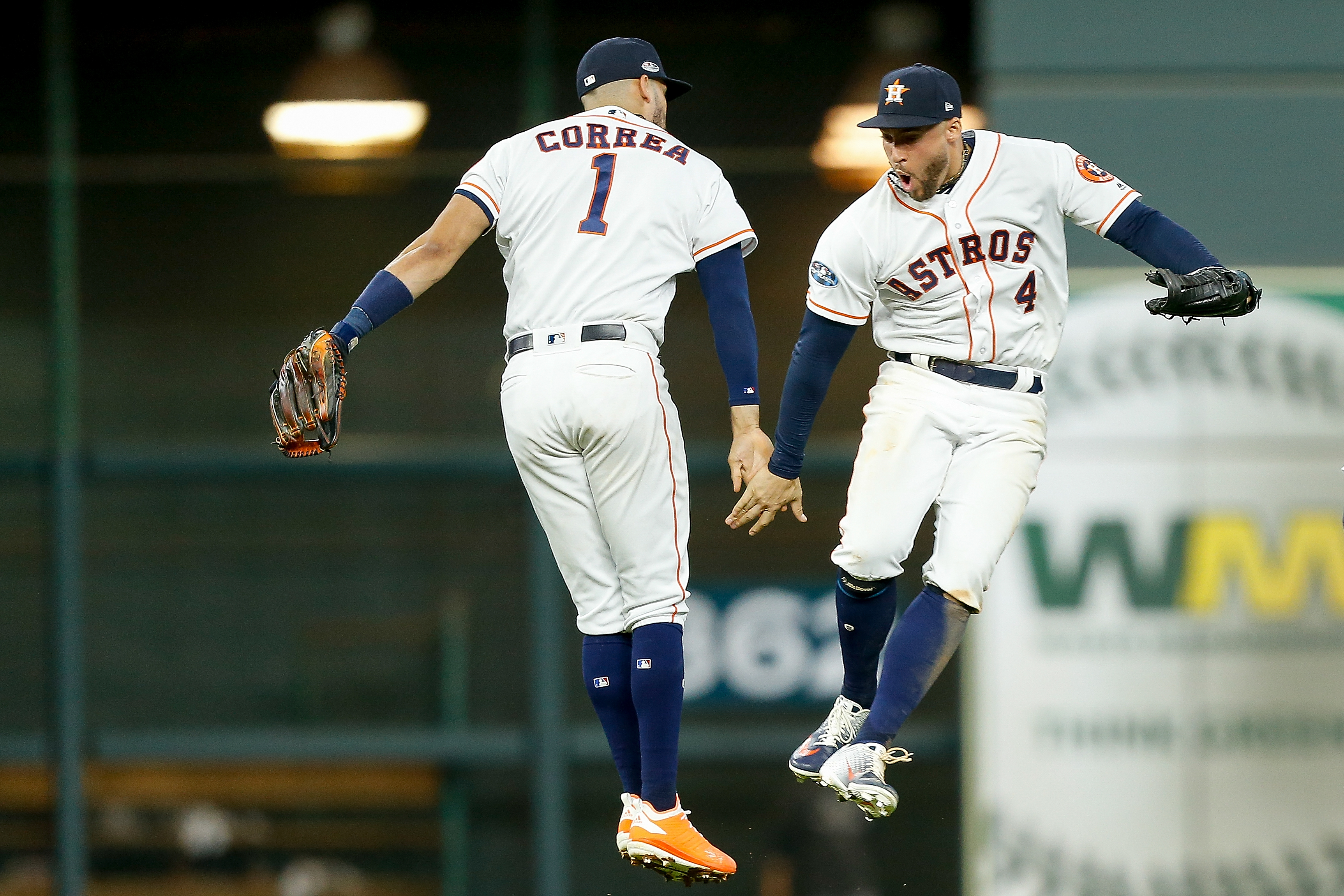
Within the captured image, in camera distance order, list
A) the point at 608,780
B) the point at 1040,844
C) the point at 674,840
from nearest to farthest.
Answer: the point at 674,840
the point at 1040,844
the point at 608,780

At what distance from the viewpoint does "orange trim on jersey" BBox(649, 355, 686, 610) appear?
16.9ft

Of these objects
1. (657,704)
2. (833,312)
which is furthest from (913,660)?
(833,312)

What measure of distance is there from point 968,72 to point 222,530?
4.25 meters

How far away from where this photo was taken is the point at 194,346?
8516 mm

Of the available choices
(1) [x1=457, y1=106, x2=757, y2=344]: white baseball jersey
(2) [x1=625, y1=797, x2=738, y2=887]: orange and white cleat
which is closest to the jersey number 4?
(1) [x1=457, y1=106, x2=757, y2=344]: white baseball jersey

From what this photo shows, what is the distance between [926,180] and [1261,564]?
3.21 m

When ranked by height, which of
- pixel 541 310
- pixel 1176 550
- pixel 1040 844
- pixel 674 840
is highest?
pixel 541 310

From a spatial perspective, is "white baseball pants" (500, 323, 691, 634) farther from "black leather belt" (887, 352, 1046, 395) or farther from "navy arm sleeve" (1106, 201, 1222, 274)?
"navy arm sleeve" (1106, 201, 1222, 274)

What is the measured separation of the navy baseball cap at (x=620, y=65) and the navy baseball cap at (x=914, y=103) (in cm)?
63

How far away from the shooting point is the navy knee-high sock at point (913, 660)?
520 centimetres

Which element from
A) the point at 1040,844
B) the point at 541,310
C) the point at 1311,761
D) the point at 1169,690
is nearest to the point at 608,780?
the point at 1040,844

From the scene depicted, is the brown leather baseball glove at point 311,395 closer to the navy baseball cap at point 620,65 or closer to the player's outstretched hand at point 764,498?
the navy baseball cap at point 620,65

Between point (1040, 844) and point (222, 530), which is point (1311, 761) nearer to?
point (1040, 844)

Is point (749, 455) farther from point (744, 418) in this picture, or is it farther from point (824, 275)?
point (824, 275)
